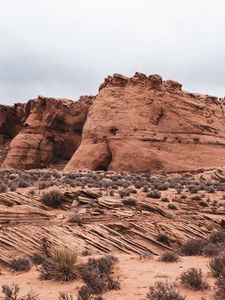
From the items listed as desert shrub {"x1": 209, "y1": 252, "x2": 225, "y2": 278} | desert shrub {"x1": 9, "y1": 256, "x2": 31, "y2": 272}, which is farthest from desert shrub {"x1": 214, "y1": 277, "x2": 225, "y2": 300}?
desert shrub {"x1": 9, "y1": 256, "x2": 31, "y2": 272}

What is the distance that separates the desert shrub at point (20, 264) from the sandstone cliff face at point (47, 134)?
41.8 metres

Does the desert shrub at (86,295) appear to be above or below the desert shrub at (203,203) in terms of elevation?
below

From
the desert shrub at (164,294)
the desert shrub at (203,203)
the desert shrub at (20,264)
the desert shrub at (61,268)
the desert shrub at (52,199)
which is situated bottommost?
the desert shrub at (20,264)

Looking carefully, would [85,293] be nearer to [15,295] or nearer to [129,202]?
[15,295]

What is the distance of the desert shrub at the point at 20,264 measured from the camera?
9.19 metres

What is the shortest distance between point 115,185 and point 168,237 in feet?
24.1

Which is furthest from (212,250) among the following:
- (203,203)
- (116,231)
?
(203,203)

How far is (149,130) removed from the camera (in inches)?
1532

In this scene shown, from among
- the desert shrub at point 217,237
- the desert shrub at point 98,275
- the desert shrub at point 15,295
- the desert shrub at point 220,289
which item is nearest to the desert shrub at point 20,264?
the desert shrub at point 98,275

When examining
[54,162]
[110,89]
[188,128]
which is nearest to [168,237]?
[188,128]

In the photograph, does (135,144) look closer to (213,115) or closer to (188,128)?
(188,128)

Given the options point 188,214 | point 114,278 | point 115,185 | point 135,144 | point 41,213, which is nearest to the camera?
point 114,278

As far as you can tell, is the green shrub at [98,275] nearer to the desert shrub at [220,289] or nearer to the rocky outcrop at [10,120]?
the desert shrub at [220,289]

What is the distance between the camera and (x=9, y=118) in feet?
205
